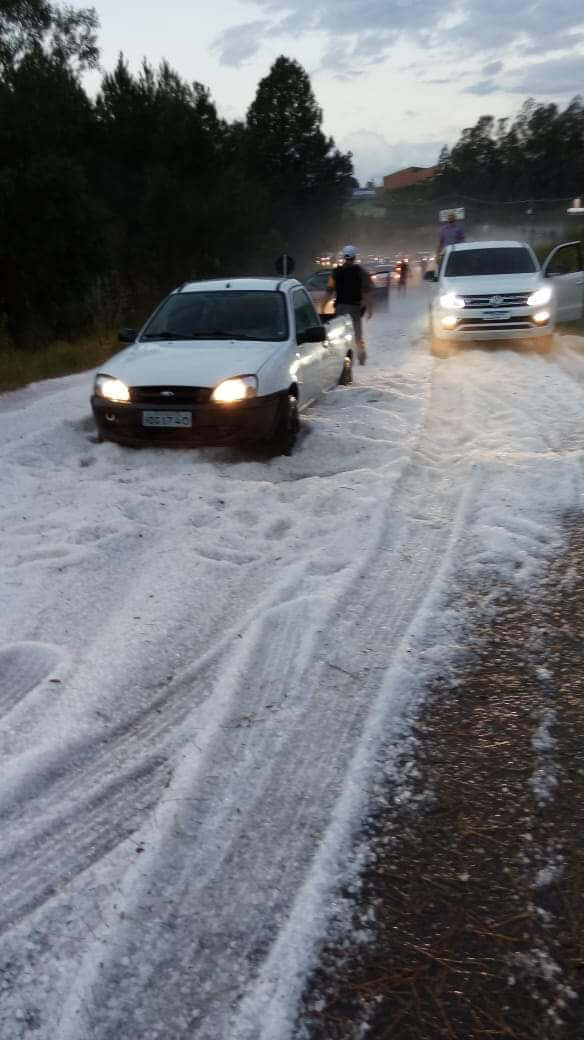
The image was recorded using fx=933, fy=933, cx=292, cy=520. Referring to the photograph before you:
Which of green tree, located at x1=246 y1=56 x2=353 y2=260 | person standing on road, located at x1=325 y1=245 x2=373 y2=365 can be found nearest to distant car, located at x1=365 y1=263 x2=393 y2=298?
person standing on road, located at x1=325 y1=245 x2=373 y2=365

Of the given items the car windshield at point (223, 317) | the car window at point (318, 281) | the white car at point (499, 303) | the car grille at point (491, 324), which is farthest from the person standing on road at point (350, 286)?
the car window at point (318, 281)

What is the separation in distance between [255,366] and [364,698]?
188 inches

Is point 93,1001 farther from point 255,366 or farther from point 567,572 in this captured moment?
point 255,366

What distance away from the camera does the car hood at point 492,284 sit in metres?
15.1

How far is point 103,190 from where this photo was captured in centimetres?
3381

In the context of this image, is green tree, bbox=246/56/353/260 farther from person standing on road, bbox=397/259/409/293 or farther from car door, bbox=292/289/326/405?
car door, bbox=292/289/326/405

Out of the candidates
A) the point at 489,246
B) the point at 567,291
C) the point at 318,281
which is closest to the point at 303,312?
the point at 489,246

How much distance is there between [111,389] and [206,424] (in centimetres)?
99

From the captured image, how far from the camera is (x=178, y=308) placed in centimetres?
973

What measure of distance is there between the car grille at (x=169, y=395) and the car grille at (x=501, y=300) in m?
8.33

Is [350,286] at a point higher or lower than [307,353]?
higher

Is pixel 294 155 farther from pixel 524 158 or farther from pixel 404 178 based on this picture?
pixel 404 178

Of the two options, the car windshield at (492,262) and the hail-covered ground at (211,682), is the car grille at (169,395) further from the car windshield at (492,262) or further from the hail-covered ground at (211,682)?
the car windshield at (492,262)

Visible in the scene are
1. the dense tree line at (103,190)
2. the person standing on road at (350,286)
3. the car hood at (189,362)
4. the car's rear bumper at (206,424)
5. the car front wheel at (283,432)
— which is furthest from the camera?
the dense tree line at (103,190)
